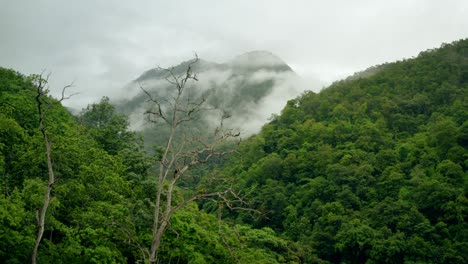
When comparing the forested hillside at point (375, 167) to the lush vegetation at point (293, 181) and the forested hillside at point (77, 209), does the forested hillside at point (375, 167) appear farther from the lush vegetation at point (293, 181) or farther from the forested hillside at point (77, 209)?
the forested hillside at point (77, 209)

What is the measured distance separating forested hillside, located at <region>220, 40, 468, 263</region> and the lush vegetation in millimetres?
159

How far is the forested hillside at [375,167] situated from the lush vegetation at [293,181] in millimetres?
159

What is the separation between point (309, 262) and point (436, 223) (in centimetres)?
1413

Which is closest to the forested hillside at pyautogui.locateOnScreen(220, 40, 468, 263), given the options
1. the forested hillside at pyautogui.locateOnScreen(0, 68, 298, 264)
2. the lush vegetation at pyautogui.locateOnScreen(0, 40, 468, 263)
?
the lush vegetation at pyautogui.locateOnScreen(0, 40, 468, 263)

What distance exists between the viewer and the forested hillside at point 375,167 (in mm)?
40250

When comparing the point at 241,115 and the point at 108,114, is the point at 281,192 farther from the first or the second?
the point at 241,115

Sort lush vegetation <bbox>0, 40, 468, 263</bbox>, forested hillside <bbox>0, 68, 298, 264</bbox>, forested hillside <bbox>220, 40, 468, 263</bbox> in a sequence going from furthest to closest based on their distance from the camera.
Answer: forested hillside <bbox>220, 40, 468, 263</bbox>, lush vegetation <bbox>0, 40, 468, 263</bbox>, forested hillside <bbox>0, 68, 298, 264</bbox>

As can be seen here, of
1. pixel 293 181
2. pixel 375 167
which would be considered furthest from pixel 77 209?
pixel 293 181

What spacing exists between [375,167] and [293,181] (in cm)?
1075

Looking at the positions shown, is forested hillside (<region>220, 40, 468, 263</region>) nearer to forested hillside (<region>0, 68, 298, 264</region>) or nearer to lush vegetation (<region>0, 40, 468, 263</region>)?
lush vegetation (<region>0, 40, 468, 263</region>)

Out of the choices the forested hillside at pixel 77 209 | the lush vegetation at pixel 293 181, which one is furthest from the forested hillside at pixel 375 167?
the forested hillside at pixel 77 209

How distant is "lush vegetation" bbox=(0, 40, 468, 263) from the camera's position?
20.0 meters

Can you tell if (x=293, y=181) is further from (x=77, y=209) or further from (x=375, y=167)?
(x=77, y=209)

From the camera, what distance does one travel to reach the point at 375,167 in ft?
170
